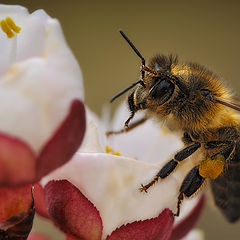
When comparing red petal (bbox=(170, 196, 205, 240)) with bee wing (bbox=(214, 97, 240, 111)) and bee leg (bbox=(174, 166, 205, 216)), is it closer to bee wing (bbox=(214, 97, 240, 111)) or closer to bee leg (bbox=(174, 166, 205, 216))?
bee leg (bbox=(174, 166, 205, 216))

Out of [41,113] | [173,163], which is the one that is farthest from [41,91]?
[173,163]

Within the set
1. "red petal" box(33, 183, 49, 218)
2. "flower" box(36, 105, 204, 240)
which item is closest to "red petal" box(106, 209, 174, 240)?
"flower" box(36, 105, 204, 240)

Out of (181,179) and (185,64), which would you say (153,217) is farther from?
(185,64)

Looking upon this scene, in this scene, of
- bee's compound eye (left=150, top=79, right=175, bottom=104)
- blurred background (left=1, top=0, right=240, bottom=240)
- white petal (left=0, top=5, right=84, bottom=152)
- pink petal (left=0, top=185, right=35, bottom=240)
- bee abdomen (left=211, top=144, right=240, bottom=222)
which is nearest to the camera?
white petal (left=0, top=5, right=84, bottom=152)

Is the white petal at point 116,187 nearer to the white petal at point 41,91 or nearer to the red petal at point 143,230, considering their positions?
the red petal at point 143,230

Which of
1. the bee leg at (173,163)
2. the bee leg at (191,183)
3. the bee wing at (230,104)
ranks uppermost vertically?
the bee wing at (230,104)

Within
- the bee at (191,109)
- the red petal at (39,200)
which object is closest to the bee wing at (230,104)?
the bee at (191,109)
